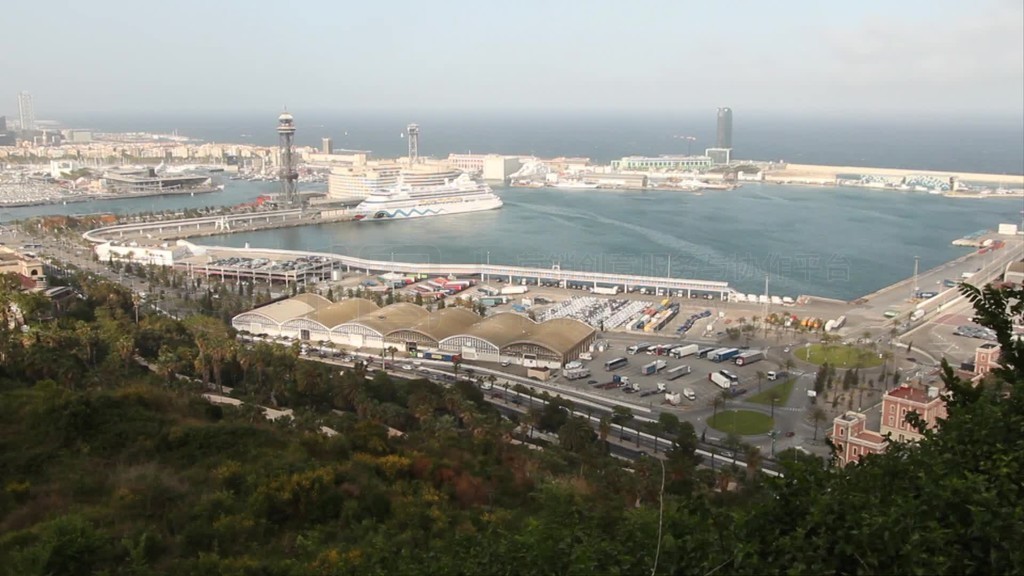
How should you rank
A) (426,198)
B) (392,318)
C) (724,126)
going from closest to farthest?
1. (392,318)
2. (426,198)
3. (724,126)

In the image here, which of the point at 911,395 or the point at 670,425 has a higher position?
the point at 911,395

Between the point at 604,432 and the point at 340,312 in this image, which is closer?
the point at 604,432

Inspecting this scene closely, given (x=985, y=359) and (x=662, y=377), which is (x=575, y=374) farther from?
(x=985, y=359)

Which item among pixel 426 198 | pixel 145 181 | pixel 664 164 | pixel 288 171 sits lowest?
pixel 426 198

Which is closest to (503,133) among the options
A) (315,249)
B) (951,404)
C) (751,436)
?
(315,249)

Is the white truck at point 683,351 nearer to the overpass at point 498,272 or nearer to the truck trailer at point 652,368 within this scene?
the truck trailer at point 652,368

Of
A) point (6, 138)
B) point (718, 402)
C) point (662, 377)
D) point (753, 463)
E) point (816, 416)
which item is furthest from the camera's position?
point (6, 138)

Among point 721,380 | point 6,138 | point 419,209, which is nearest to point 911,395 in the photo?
point 721,380
